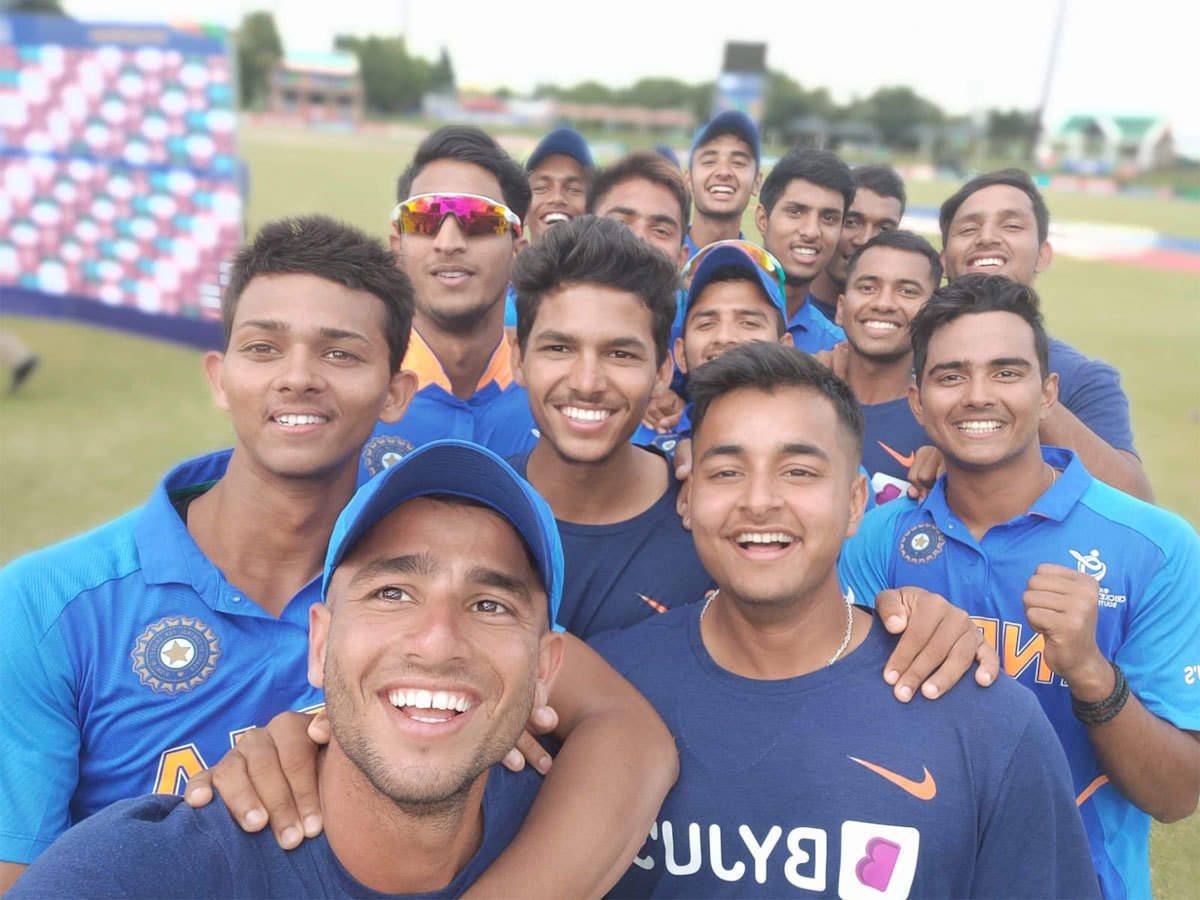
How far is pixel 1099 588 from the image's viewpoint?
2.96 metres

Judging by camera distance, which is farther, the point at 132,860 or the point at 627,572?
the point at 627,572

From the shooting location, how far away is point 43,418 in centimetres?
996

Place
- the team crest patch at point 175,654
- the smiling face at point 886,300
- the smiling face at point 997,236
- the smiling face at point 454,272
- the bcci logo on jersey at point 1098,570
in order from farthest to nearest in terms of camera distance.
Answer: the smiling face at point 997,236
the smiling face at point 886,300
the smiling face at point 454,272
the bcci logo on jersey at point 1098,570
the team crest patch at point 175,654

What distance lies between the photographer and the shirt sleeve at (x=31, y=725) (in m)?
2.28

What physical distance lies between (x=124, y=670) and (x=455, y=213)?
2671mm

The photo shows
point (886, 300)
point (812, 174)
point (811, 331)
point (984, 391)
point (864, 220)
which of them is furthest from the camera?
point (864, 220)

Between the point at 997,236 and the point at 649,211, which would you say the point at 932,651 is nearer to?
the point at 997,236

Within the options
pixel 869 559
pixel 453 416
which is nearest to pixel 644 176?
pixel 453 416

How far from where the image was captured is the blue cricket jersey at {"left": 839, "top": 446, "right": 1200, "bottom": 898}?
286cm

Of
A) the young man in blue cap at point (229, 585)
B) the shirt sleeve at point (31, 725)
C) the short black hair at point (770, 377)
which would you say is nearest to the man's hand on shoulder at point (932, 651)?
the short black hair at point (770, 377)

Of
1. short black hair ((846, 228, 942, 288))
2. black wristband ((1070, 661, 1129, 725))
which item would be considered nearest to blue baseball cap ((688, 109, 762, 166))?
short black hair ((846, 228, 942, 288))

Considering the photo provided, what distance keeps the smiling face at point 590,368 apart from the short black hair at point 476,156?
1.62m

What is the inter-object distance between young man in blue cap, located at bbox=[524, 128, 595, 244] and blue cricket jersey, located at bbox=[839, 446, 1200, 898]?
360cm

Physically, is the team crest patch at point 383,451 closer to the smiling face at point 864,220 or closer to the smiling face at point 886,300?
the smiling face at point 886,300
